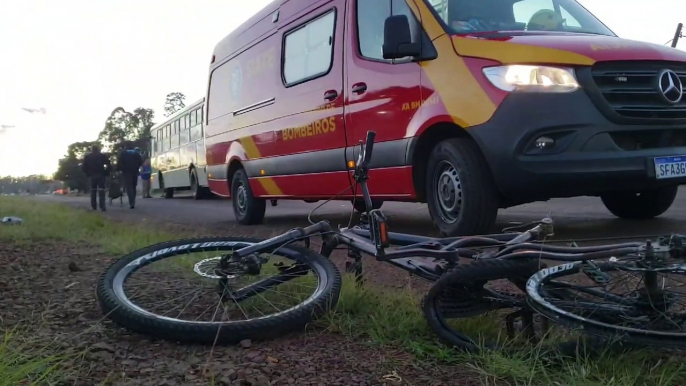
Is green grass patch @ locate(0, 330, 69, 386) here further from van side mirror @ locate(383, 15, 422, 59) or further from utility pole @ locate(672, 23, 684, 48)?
utility pole @ locate(672, 23, 684, 48)

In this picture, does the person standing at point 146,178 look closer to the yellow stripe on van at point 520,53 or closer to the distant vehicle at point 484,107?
the distant vehicle at point 484,107

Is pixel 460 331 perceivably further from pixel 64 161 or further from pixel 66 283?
pixel 64 161

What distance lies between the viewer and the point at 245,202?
356 inches

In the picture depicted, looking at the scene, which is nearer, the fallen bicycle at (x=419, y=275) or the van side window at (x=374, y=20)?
the fallen bicycle at (x=419, y=275)

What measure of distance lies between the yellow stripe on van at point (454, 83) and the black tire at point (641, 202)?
6.70 ft

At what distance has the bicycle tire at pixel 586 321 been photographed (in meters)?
1.92

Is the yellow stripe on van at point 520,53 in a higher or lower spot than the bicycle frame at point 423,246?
higher

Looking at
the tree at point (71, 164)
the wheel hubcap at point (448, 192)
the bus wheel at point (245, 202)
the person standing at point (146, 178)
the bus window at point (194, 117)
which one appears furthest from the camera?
the tree at point (71, 164)

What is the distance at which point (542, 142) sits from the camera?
473cm

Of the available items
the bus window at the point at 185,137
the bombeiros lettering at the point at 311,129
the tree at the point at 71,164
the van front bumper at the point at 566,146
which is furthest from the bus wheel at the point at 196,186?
the tree at the point at 71,164

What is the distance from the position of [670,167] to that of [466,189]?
1418mm

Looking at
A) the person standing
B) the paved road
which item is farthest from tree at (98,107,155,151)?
the paved road

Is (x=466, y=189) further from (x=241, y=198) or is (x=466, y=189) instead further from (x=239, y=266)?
(x=241, y=198)

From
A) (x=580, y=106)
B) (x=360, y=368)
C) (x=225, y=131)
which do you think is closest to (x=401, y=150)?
(x=580, y=106)
